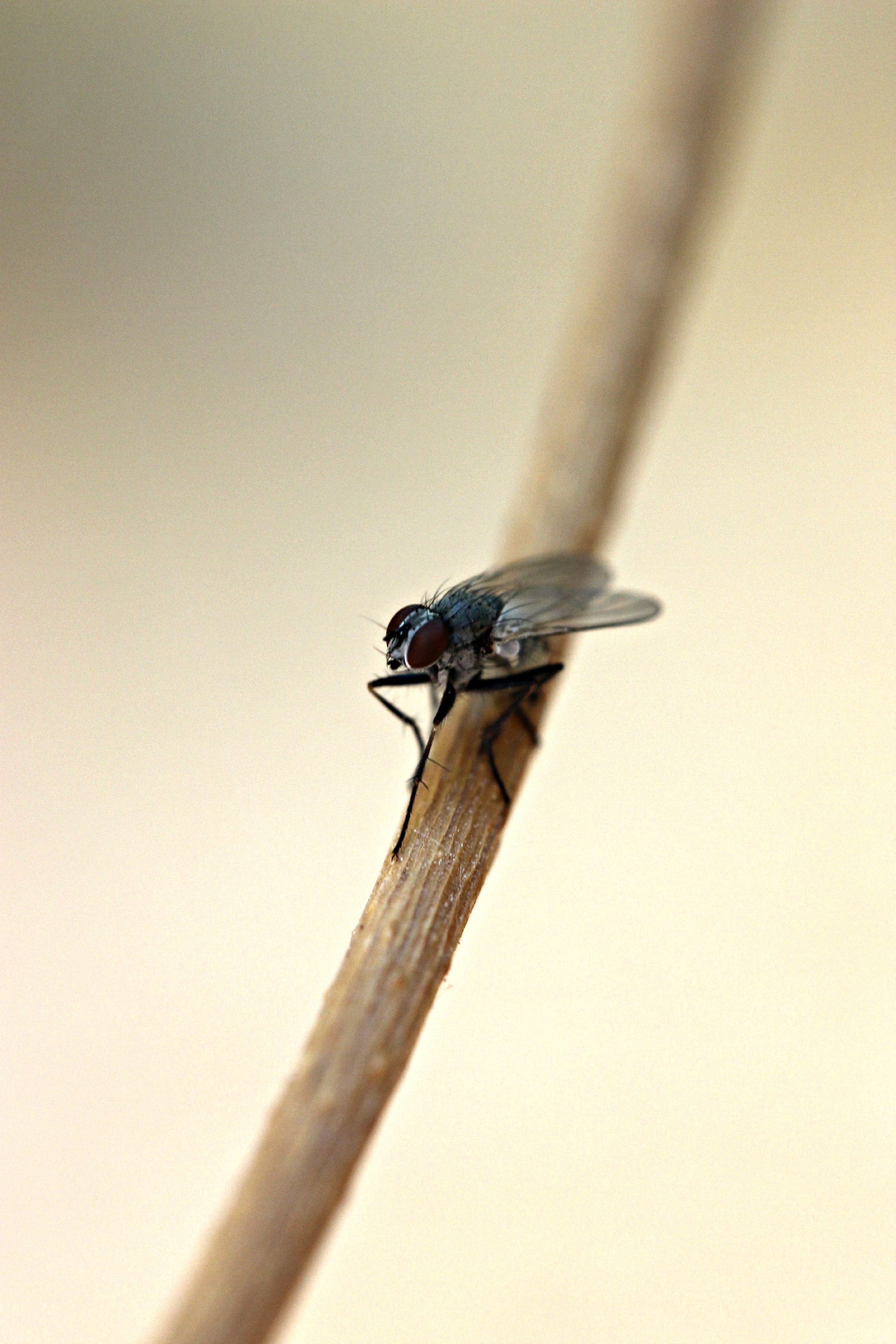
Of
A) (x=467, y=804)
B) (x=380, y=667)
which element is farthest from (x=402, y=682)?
(x=380, y=667)

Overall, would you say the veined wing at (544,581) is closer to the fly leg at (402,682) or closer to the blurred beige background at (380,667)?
the fly leg at (402,682)

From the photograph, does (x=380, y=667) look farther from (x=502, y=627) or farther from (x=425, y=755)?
(x=425, y=755)

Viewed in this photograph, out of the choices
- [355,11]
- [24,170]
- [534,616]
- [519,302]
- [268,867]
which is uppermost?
[355,11]

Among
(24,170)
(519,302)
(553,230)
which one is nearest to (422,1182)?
(519,302)

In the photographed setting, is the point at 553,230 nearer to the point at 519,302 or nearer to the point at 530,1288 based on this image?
the point at 519,302

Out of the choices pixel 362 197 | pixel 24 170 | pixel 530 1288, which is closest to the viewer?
pixel 530 1288

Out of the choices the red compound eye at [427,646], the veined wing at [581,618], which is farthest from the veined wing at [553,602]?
the red compound eye at [427,646]
